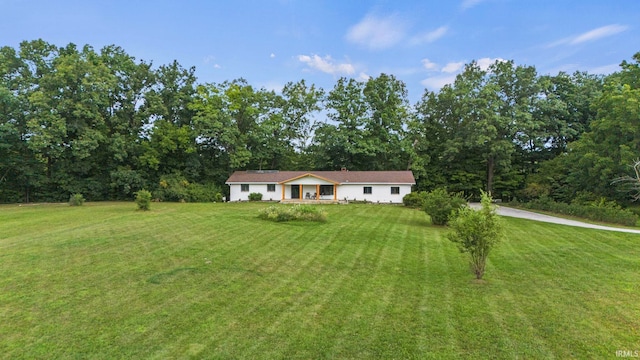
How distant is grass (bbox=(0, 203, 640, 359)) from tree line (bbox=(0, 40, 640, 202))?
66.8 feet

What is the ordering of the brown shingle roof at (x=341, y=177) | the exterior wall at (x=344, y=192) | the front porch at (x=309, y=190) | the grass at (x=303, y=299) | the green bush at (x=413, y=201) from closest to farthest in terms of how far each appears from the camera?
1. the grass at (x=303, y=299)
2. the green bush at (x=413, y=201)
3. the exterior wall at (x=344, y=192)
4. the brown shingle roof at (x=341, y=177)
5. the front porch at (x=309, y=190)

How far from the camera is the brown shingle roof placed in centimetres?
2977

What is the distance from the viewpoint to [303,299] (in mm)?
6102

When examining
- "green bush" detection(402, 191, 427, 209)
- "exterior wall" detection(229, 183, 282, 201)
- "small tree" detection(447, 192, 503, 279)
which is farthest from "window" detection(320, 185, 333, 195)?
"small tree" detection(447, 192, 503, 279)

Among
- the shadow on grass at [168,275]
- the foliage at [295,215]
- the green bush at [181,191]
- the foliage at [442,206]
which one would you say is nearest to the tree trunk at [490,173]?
the foliage at [442,206]

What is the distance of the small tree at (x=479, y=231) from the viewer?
7.30 metres

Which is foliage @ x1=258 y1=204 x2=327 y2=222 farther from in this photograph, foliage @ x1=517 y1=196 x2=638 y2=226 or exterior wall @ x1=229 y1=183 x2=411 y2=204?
foliage @ x1=517 y1=196 x2=638 y2=226

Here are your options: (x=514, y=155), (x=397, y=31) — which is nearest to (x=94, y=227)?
(x=397, y=31)

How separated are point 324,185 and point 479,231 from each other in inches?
969

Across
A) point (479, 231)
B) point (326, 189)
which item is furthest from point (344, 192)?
point (479, 231)

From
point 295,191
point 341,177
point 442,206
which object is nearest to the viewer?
point 442,206

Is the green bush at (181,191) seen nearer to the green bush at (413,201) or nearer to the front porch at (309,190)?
the front porch at (309,190)

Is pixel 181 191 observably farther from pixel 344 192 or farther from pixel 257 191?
pixel 344 192

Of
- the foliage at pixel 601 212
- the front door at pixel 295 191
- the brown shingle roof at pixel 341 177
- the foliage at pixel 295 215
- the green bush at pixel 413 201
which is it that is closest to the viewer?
the foliage at pixel 295 215
